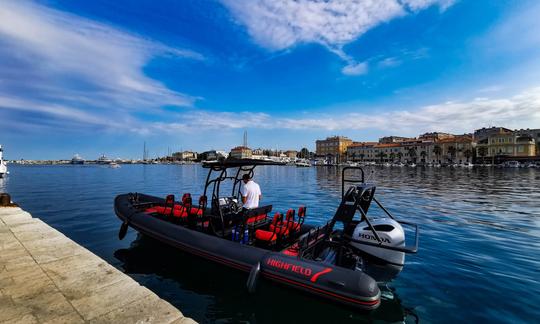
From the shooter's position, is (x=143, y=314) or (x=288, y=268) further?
(x=288, y=268)

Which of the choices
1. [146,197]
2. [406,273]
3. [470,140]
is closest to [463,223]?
[406,273]

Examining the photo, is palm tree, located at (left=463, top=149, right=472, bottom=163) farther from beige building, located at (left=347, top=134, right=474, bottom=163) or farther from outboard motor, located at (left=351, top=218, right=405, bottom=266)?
outboard motor, located at (left=351, top=218, right=405, bottom=266)

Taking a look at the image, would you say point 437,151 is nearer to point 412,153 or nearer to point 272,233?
point 412,153

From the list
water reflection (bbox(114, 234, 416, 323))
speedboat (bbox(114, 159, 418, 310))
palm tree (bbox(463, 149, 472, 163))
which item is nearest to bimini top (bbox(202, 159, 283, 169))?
speedboat (bbox(114, 159, 418, 310))

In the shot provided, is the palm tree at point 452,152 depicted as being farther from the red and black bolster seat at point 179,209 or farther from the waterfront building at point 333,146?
the red and black bolster seat at point 179,209

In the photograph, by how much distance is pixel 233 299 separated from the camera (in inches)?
232

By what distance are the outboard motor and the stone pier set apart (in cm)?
396

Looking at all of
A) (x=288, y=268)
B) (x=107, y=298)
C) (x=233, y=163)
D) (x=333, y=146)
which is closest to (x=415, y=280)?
(x=288, y=268)

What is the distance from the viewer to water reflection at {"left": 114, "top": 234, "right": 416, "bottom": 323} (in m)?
5.18

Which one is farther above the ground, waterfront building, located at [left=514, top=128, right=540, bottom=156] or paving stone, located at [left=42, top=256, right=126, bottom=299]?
waterfront building, located at [left=514, top=128, right=540, bottom=156]

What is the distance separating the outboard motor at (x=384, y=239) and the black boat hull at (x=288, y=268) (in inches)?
45.3

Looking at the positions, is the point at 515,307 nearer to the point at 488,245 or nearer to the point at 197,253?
the point at 488,245

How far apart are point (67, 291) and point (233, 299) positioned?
3.03m

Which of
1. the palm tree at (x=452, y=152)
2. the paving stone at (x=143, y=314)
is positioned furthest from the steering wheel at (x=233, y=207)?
the palm tree at (x=452, y=152)
